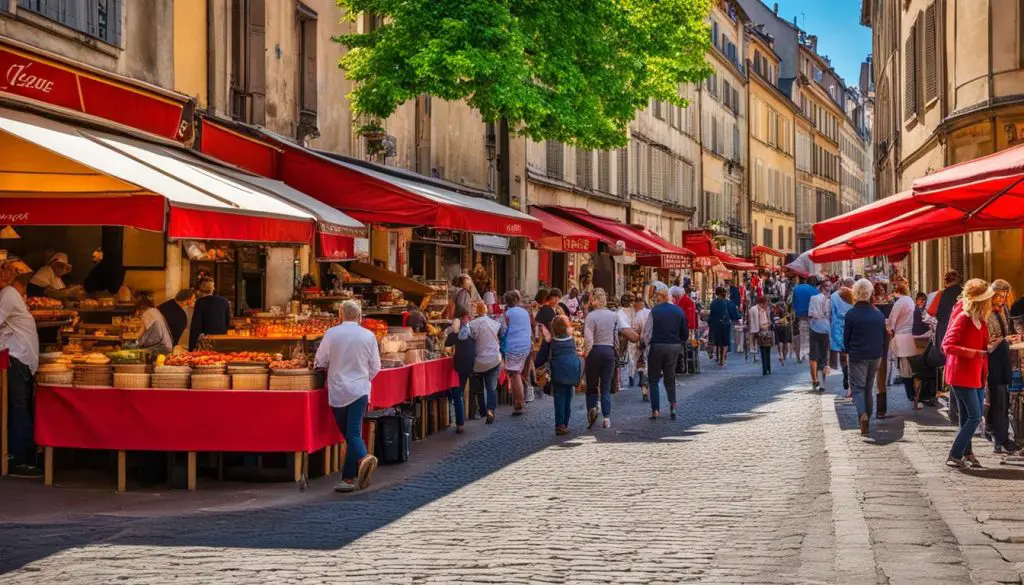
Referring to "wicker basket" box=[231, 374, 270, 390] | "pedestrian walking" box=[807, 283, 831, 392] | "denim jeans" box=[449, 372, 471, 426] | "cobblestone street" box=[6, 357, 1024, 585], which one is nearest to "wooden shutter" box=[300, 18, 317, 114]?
"denim jeans" box=[449, 372, 471, 426]

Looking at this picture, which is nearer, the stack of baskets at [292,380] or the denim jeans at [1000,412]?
the stack of baskets at [292,380]

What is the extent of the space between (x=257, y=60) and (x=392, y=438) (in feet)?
26.5

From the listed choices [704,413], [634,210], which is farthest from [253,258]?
[634,210]

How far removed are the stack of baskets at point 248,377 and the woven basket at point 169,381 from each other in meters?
0.42

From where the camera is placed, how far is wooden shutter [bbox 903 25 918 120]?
94.0 ft

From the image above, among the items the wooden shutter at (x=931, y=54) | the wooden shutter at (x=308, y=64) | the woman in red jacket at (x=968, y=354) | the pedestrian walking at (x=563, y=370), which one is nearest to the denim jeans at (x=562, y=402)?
the pedestrian walking at (x=563, y=370)

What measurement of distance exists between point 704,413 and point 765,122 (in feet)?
180

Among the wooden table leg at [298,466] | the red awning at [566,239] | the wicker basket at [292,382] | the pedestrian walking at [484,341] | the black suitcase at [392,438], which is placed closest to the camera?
the wicker basket at [292,382]

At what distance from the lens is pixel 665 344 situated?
1822 centimetres

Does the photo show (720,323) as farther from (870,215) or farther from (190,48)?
(190,48)

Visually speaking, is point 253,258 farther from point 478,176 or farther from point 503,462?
point 478,176

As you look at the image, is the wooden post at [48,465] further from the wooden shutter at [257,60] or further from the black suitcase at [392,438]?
the wooden shutter at [257,60]

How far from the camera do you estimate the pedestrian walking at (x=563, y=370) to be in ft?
53.8

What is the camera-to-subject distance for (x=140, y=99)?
1603cm
